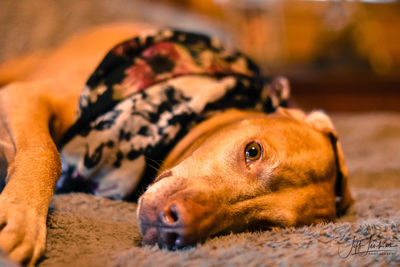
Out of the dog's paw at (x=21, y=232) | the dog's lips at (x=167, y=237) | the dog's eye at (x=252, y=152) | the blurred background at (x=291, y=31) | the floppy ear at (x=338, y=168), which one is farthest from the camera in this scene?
the blurred background at (x=291, y=31)

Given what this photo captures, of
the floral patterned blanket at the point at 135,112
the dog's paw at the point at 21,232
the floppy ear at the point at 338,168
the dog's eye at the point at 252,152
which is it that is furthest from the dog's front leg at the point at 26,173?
the floppy ear at the point at 338,168

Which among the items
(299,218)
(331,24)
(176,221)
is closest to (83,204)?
(176,221)

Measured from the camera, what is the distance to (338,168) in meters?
1.80

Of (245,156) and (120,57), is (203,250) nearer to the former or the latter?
(245,156)

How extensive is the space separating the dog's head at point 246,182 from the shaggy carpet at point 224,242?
65 mm

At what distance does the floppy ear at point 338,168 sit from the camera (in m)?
1.77

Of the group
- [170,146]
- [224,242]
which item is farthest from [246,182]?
[170,146]

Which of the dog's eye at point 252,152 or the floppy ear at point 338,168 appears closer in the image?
the dog's eye at point 252,152

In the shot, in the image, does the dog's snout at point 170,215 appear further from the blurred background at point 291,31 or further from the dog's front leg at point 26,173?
the blurred background at point 291,31

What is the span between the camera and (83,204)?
159 cm
